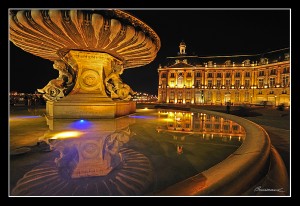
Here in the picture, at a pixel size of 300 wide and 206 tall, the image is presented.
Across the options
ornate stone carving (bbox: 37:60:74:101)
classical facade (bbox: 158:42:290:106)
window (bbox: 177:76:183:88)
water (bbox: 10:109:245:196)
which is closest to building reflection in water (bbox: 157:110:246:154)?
water (bbox: 10:109:245:196)

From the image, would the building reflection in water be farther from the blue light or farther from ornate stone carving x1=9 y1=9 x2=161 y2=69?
ornate stone carving x1=9 y1=9 x2=161 y2=69

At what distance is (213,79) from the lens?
162 feet

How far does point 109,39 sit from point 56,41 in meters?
2.43

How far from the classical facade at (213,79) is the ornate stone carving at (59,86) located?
41873 millimetres

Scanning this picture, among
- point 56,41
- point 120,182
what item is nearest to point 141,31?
point 56,41

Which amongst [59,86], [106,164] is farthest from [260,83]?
[106,164]

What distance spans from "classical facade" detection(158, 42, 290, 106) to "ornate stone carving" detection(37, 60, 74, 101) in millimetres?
41873

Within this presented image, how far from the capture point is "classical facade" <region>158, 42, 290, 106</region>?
4628cm

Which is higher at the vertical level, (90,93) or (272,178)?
(90,93)

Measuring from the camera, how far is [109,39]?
264 inches

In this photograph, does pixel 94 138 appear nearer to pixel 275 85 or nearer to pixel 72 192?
pixel 72 192

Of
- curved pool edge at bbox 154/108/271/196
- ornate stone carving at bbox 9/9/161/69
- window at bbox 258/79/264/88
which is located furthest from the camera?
window at bbox 258/79/264/88

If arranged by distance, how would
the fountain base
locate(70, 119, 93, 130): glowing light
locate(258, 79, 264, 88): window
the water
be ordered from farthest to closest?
locate(258, 79, 264, 88): window → the fountain base → locate(70, 119, 93, 130): glowing light → the water

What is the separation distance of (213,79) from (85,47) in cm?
4730
